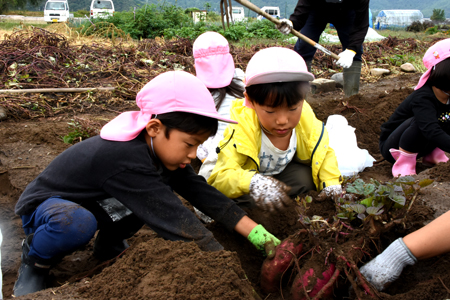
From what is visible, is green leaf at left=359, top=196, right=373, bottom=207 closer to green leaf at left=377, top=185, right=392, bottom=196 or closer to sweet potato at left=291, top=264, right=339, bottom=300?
green leaf at left=377, top=185, right=392, bottom=196

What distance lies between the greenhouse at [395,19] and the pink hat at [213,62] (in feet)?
78.2

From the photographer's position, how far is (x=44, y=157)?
10.1 ft

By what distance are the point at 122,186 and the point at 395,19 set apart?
95.5ft

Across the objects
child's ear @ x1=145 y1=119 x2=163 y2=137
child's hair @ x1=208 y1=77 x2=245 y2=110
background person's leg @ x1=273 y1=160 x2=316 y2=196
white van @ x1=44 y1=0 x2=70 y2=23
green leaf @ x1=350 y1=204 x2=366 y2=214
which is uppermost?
white van @ x1=44 y1=0 x2=70 y2=23

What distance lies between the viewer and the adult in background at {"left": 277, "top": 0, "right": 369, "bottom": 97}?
13.0 ft

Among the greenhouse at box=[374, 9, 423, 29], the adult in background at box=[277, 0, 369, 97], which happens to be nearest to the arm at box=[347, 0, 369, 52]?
the adult in background at box=[277, 0, 369, 97]

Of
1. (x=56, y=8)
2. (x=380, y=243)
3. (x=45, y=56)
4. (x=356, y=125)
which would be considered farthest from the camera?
(x=56, y=8)

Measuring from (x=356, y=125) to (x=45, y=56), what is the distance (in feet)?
16.3

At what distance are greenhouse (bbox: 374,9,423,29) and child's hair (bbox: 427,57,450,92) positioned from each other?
2389 cm

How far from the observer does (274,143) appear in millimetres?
2227

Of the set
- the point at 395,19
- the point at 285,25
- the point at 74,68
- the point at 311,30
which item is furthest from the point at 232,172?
the point at 395,19

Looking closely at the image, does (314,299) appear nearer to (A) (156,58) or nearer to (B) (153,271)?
(B) (153,271)

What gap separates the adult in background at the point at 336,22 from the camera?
13.0 feet

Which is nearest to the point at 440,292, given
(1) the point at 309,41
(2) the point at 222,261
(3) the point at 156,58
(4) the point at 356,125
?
(2) the point at 222,261
